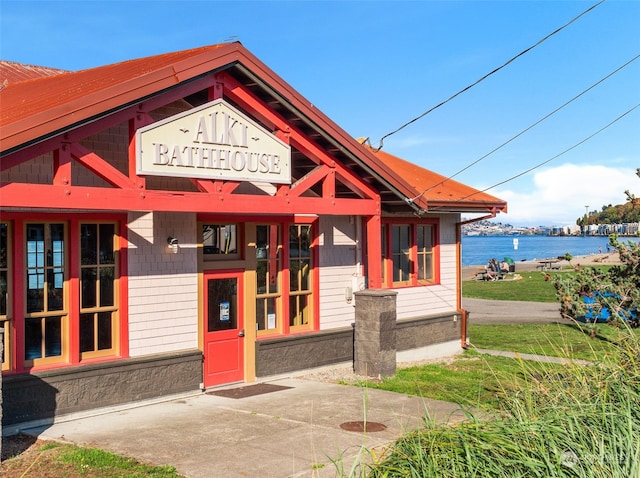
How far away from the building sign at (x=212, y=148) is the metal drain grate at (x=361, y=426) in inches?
154

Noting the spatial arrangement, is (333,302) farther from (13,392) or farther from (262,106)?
(13,392)

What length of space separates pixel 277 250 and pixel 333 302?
1.74 m

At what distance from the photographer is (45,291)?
9.86 metres

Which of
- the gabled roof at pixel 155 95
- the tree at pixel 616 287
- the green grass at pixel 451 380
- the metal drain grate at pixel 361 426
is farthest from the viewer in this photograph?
the tree at pixel 616 287

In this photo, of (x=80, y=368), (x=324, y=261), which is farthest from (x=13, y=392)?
(x=324, y=261)

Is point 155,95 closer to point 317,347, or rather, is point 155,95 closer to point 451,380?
point 317,347

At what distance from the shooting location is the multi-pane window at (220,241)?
12188 millimetres

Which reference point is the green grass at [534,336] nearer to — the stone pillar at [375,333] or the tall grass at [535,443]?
the stone pillar at [375,333]

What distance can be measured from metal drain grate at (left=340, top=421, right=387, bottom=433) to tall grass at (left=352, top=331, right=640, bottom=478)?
9.57 ft

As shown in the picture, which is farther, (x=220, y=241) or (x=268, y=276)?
(x=268, y=276)

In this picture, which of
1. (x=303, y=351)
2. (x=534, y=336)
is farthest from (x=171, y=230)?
(x=534, y=336)

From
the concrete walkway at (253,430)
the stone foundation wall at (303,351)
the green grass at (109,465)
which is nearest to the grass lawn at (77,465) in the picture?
the green grass at (109,465)

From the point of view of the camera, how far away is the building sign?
32.0 feet

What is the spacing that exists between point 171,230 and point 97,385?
266 centimetres
